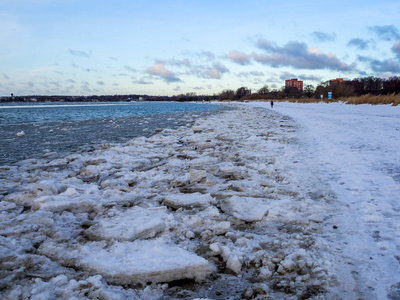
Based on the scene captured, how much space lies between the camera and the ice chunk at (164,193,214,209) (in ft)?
9.12

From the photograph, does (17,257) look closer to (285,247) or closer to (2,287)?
(2,287)

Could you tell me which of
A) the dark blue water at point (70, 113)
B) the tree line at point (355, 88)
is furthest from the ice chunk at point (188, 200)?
the tree line at point (355, 88)

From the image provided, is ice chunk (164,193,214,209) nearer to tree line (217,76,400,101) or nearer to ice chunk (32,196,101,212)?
ice chunk (32,196,101,212)

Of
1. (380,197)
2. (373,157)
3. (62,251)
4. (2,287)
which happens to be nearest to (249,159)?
(373,157)

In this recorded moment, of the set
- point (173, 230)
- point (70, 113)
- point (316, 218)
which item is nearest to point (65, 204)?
point (173, 230)

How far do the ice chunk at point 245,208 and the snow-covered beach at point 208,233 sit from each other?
0.01m

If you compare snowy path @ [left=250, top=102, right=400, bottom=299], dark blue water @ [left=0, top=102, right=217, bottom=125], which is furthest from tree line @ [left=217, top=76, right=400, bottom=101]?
snowy path @ [left=250, top=102, right=400, bottom=299]

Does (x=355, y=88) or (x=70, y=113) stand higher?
(x=355, y=88)

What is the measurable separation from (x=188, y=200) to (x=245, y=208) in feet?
2.04

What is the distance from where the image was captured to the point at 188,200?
2.87 metres

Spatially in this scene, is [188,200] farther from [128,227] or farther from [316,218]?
[316,218]

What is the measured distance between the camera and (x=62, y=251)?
1929mm

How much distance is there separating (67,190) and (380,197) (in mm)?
3431

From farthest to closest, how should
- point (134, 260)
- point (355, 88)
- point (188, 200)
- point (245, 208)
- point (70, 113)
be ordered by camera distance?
point (355, 88) → point (70, 113) → point (188, 200) → point (245, 208) → point (134, 260)
